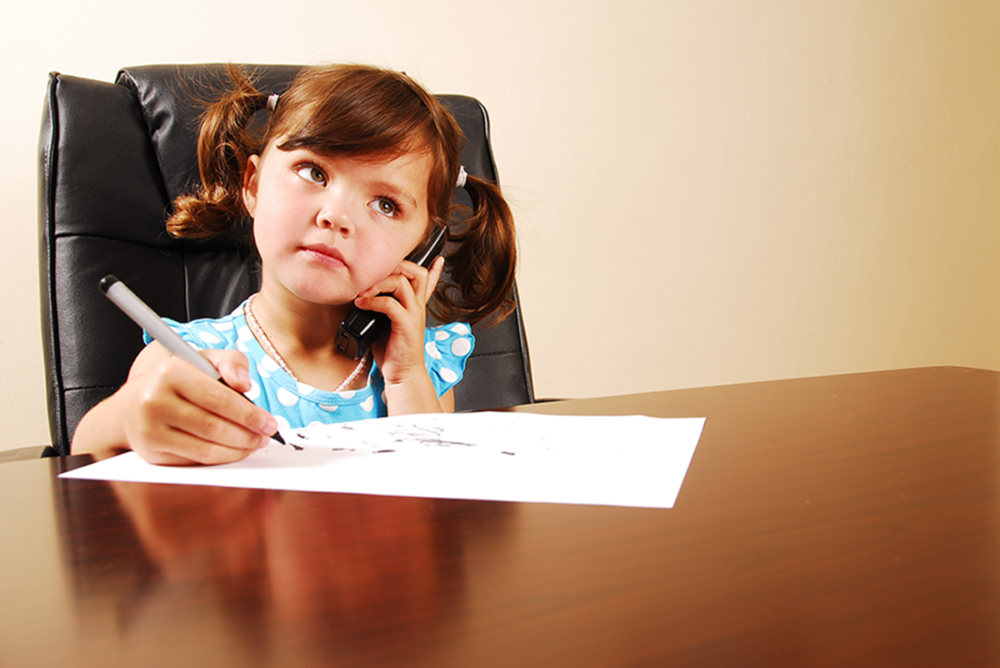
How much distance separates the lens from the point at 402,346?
906 mm

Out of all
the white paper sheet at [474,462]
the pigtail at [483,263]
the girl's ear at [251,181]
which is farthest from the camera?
the pigtail at [483,263]

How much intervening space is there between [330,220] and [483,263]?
0.36 m

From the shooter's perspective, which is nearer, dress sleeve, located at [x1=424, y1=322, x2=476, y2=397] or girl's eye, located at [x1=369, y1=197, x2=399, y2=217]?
girl's eye, located at [x1=369, y1=197, x2=399, y2=217]

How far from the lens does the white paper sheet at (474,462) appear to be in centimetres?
33

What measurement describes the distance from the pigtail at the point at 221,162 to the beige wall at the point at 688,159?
0.42 meters

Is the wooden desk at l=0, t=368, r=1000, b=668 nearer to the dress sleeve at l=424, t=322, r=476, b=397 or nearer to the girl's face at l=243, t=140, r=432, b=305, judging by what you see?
the girl's face at l=243, t=140, r=432, b=305

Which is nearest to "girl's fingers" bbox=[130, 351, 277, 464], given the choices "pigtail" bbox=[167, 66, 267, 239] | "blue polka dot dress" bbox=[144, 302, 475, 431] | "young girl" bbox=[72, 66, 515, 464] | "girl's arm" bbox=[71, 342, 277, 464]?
"girl's arm" bbox=[71, 342, 277, 464]

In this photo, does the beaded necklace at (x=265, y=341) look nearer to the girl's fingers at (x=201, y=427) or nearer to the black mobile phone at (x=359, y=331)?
the black mobile phone at (x=359, y=331)

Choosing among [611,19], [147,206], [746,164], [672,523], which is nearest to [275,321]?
[147,206]

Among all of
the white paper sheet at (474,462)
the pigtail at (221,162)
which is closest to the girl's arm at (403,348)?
the pigtail at (221,162)

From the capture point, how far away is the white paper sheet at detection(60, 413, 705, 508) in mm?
331

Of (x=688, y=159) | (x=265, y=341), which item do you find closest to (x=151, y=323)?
(x=265, y=341)

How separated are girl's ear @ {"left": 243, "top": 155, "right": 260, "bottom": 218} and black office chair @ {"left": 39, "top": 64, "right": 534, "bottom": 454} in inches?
2.7

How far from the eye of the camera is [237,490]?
34 centimetres
